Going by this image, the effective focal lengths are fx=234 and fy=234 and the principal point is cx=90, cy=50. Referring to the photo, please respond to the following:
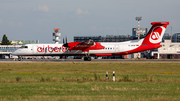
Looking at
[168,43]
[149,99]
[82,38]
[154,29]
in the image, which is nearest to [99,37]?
[82,38]

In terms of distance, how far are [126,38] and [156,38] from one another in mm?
106142

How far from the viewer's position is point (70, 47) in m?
57.7

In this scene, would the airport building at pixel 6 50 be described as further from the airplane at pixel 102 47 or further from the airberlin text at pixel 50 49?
the airberlin text at pixel 50 49

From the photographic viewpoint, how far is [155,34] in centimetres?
5894

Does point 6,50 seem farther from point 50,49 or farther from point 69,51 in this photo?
point 69,51

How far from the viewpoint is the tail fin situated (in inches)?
2311

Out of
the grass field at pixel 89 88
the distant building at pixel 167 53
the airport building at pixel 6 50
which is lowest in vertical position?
the grass field at pixel 89 88

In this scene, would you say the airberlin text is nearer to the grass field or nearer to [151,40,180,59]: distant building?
the grass field

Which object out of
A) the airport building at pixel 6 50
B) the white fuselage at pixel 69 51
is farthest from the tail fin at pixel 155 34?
the airport building at pixel 6 50

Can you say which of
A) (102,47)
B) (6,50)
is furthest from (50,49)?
(6,50)

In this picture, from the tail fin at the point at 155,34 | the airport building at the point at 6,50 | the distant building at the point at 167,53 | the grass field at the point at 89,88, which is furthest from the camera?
the airport building at the point at 6,50

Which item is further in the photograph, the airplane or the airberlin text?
the airplane

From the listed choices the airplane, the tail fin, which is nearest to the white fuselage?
the airplane

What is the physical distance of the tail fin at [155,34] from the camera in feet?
193
